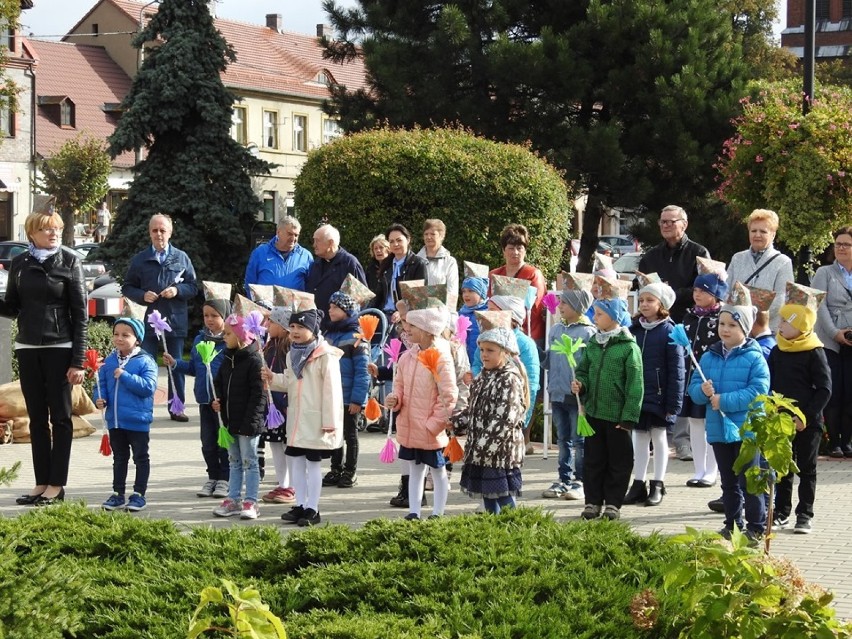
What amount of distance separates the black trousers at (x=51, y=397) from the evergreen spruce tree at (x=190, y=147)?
54.2 ft

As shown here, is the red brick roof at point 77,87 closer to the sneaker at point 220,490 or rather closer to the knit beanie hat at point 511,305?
the sneaker at point 220,490

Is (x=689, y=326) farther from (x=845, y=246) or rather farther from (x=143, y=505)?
(x=143, y=505)

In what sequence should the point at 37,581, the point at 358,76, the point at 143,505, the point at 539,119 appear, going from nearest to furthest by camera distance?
the point at 37,581
the point at 143,505
the point at 539,119
the point at 358,76

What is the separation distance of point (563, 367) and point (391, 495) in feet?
5.50

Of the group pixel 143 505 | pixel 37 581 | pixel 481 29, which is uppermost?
pixel 481 29

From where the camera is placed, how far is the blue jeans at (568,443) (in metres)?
10.6

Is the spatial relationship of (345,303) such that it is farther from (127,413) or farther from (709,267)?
(709,267)

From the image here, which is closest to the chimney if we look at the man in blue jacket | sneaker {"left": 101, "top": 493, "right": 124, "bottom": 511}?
the man in blue jacket

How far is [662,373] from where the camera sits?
1035 centimetres

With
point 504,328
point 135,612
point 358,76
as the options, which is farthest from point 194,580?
point 358,76

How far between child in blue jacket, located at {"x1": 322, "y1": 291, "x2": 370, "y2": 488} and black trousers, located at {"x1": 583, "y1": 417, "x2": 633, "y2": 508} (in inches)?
83.0

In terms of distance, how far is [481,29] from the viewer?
2869 cm

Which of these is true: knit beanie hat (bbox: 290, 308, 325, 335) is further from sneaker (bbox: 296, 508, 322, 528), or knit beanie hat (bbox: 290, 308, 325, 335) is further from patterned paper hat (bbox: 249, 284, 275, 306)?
patterned paper hat (bbox: 249, 284, 275, 306)

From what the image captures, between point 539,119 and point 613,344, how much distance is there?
61.9 feet
